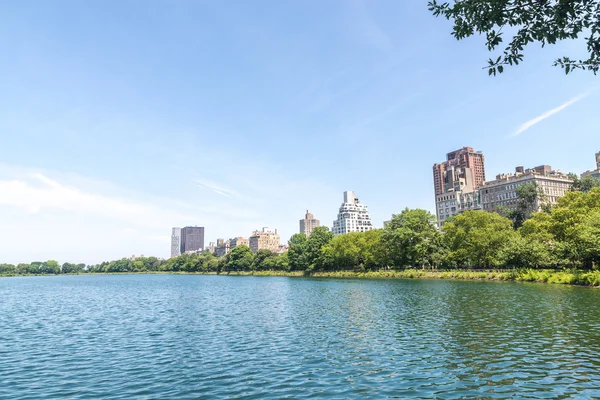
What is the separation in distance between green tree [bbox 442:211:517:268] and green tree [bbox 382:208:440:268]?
6.49m

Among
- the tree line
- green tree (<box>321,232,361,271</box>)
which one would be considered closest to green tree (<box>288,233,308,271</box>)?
the tree line

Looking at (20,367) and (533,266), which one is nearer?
(20,367)

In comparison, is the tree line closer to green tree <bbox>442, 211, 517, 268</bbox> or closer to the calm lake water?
green tree <bbox>442, 211, 517, 268</bbox>

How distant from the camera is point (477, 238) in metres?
111

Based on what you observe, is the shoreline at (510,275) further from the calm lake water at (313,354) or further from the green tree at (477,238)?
the calm lake water at (313,354)

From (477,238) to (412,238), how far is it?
74.6 ft

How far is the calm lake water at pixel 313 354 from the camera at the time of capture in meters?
19.2

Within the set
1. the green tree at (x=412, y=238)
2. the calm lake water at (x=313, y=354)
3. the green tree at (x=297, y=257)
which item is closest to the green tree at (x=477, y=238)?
the green tree at (x=412, y=238)

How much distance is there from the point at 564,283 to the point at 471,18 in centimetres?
8159

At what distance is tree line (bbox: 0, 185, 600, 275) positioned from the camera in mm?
87438

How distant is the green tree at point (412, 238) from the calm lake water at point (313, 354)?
82.3 meters

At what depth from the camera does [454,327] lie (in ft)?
113

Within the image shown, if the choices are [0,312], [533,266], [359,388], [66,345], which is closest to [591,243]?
[533,266]

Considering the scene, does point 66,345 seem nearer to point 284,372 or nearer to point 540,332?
point 284,372
